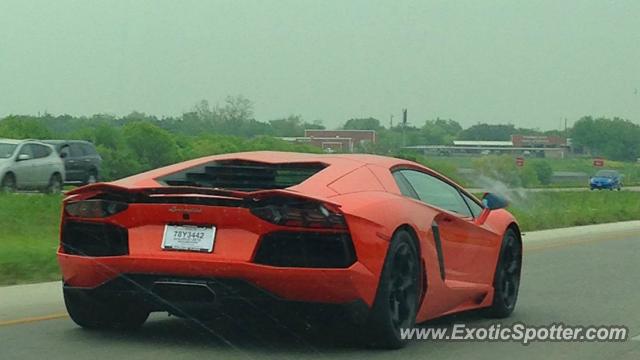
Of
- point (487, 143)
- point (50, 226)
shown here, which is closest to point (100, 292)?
point (50, 226)

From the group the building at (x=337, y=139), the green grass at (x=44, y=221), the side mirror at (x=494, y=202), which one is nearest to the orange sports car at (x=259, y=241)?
the side mirror at (x=494, y=202)

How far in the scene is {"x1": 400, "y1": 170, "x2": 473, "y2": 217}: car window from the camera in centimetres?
934

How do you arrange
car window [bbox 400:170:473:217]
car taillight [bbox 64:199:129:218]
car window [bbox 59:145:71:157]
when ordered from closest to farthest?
car taillight [bbox 64:199:129:218]
car window [bbox 400:170:473:217]
car window [bbox 59:145:71:157]

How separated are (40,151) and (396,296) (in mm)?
23471

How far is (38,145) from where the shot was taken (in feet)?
99.6

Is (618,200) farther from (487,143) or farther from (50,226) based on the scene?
(50,226)

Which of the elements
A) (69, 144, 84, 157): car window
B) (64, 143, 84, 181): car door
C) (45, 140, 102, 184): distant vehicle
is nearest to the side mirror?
(45, 140, 102, 184): distant vehicle

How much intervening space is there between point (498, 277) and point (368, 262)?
2.88 metres

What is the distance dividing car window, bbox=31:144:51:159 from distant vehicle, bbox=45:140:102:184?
8.79 ft

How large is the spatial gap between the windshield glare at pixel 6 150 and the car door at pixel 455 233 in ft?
69.2

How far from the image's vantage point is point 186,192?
7922mm

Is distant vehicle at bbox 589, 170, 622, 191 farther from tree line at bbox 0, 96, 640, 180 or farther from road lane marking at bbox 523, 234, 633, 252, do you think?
road lane marking at bbox 523, 234, 633, 252

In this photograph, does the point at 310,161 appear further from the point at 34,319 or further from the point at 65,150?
the point at 65,150

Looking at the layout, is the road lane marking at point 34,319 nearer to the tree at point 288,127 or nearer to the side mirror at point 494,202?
the side mirror at point 494,202
